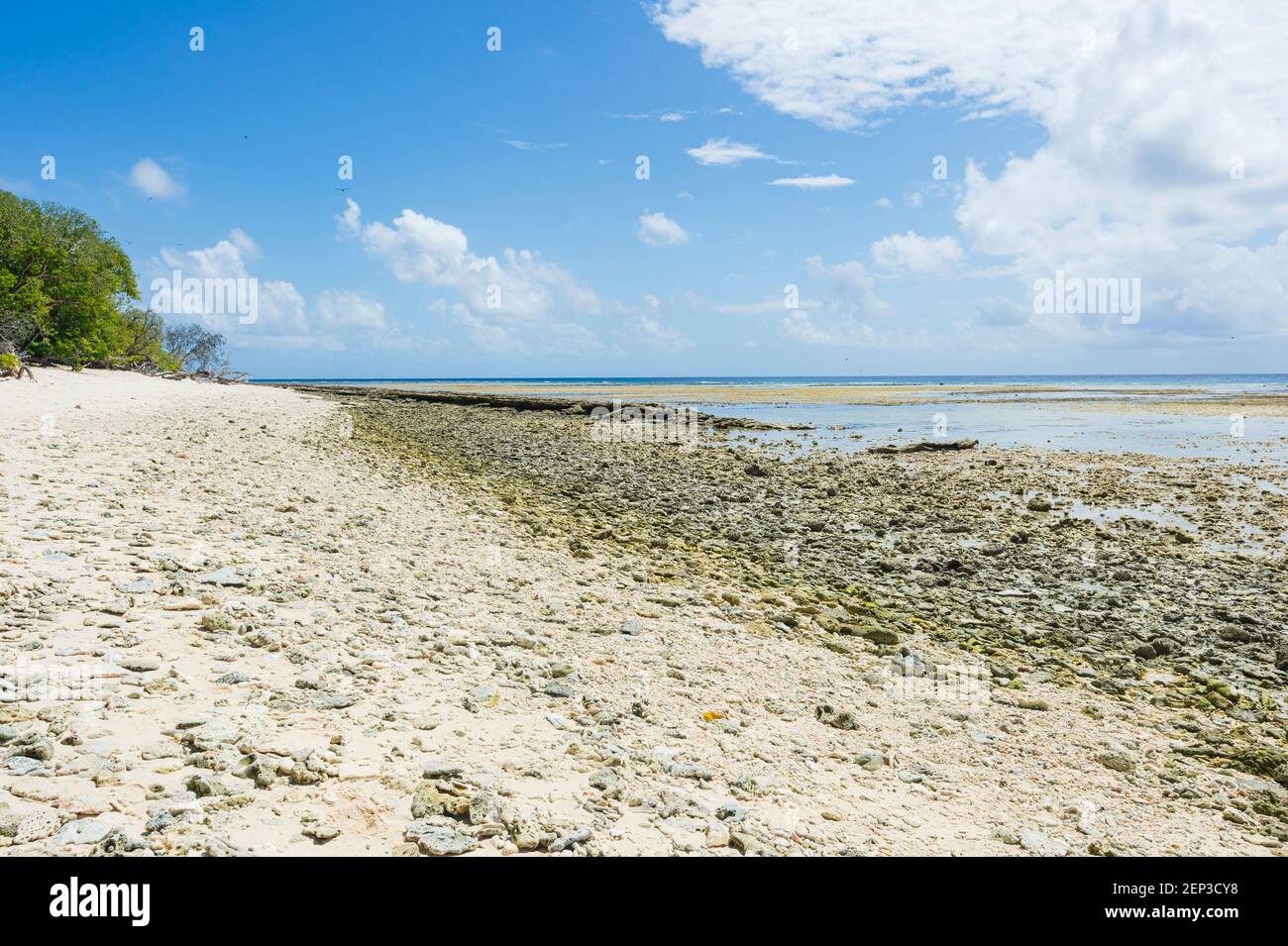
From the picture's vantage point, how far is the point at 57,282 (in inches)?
2151

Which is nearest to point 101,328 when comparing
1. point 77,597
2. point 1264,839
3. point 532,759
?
point 77,597

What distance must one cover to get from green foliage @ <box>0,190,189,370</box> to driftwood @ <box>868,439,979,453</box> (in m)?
52.2

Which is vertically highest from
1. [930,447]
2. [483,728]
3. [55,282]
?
[55,282]

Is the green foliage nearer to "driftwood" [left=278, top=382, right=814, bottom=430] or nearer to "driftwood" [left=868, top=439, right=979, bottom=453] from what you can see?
"driftwood" [left=278, top=382, right=814, bottom=430]

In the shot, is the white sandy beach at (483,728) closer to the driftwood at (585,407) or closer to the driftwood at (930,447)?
the driftwood at (930,447)

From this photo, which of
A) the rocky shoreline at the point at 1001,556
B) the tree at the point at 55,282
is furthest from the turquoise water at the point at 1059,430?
the tree at the point at 55,282

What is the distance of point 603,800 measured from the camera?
5004 millimetres

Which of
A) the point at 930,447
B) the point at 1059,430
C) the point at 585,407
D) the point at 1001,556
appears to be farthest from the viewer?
the point at 585,407

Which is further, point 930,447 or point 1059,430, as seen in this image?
point 1059,430

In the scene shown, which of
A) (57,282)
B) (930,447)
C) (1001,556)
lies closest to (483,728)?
(1001,556)

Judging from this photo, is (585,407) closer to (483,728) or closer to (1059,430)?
(1059,430)

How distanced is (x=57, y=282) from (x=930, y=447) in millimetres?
62001
